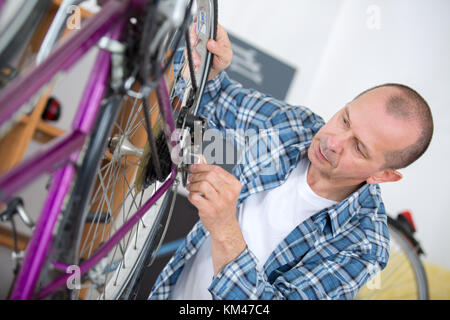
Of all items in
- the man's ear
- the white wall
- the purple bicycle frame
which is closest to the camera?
the purple bicycle frame

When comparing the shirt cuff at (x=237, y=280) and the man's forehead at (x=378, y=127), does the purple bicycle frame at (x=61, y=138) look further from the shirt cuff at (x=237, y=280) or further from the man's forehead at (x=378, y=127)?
the man's forehead at (x=378, y=127)

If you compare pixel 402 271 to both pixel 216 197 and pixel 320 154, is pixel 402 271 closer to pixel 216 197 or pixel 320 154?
pixel 320 154

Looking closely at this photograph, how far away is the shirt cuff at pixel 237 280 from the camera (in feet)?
2.03

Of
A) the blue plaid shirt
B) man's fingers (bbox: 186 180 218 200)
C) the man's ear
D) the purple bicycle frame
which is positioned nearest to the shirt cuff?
the blue plaid shirt

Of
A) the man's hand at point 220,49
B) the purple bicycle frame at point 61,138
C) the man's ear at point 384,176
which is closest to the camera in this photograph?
the purple bicycle frame at point 61,138

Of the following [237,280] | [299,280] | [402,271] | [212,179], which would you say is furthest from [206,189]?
[402,271]

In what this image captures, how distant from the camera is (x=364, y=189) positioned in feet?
2.80

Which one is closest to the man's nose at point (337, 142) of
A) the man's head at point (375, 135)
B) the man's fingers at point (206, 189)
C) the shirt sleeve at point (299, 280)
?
the man's head at point (375, 135)

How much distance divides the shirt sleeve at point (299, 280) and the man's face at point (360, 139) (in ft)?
0.66

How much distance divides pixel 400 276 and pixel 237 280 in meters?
1.19

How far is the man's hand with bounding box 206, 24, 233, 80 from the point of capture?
713 mm

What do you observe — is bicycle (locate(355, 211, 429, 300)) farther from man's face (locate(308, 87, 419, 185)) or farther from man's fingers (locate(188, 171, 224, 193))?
man's fingers (locate(188, 171, 224, 193))

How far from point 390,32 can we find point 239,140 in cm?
103
